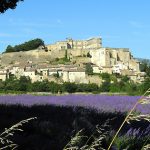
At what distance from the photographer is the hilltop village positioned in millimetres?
104438

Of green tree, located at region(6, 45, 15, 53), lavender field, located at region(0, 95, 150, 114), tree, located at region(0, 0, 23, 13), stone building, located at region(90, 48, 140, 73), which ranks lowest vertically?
lavender field, located at region(0, 95, 150, 114)

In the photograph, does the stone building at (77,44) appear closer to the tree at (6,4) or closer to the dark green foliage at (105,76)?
the dark green foliage at (105,76)

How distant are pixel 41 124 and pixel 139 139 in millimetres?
1299

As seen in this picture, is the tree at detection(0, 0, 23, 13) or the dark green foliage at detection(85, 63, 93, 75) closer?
the tree at detection(0, 0, 23, 13)

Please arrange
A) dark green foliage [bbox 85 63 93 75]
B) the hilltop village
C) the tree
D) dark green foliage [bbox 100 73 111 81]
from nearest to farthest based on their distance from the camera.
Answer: the tree
dark green foliage [bbox 100 73 111 81]
dark green foliage [bbox 85 63 93 75]
the hilltop village

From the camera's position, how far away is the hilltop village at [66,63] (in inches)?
4112

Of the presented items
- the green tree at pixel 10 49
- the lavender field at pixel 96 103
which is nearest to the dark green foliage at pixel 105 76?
the green tree at pixel 10 49

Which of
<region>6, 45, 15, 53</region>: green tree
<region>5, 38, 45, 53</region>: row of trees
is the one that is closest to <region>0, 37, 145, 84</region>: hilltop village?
<region>5, 38, 45, 53</region>: row of trees

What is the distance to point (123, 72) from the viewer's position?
106438mm

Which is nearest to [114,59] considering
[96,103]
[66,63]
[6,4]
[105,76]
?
[66,63]

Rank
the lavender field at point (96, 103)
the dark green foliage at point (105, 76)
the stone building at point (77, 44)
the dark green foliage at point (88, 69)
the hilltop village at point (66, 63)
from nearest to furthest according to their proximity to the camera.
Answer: the lavender field at point (96, 103)
the dark green foliage at point (105, 76)
the dark green foliage at point (88, 69)
the hilltop village at point (66, 63)
the stone building at point (77, 44)

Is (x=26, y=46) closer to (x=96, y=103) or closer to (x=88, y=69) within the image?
(x=88, y=69)

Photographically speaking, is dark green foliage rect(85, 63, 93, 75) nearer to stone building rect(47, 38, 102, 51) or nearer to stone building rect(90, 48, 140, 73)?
stone building rect(90, 48, 140, 73)

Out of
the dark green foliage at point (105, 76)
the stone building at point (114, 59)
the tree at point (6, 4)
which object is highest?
the stone building at point (114, 59)
